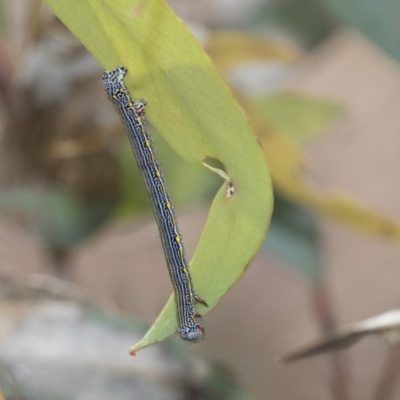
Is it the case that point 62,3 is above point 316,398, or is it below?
above

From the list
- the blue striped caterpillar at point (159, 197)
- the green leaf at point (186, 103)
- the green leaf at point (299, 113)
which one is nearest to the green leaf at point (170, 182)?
the green leaf at point (299, 113)

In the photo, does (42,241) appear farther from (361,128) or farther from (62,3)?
(361,128)

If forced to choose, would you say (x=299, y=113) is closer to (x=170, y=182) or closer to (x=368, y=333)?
(x=170, y=182)

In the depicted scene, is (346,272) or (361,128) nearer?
(346,272)

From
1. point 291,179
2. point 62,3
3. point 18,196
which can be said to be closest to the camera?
point 62,3

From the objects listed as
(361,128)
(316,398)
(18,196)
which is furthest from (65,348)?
(361,128)

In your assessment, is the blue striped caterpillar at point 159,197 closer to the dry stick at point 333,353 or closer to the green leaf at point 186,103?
the green leaf at point 186,103

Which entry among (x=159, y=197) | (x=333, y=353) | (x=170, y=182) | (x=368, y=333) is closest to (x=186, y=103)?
(x=159, y=197)
